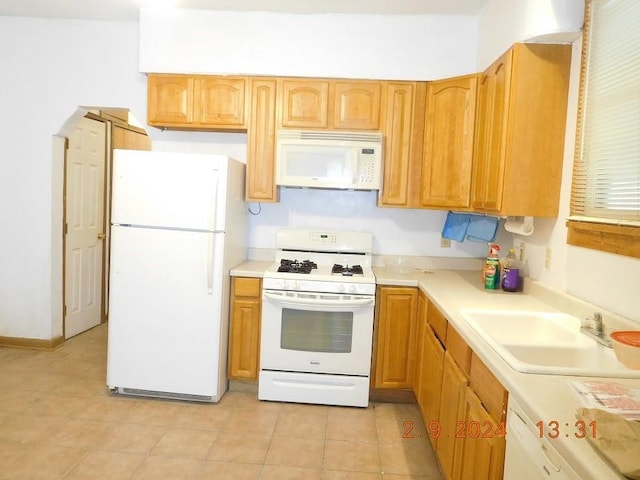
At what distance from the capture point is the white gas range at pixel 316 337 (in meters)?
2.89

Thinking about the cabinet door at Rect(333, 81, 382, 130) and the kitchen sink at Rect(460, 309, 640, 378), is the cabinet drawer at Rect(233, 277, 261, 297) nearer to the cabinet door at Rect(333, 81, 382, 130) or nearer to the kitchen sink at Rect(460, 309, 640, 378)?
the cabinet door at Rect(333, 81, 382, 130)

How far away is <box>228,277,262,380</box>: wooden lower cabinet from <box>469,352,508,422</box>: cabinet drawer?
5.38ft

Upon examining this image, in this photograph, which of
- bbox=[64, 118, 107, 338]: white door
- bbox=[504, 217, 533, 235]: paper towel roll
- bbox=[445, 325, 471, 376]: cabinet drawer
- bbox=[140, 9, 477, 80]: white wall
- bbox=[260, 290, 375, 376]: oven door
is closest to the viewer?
bbox=[445, 325, 471, 376]: cabinet drawer

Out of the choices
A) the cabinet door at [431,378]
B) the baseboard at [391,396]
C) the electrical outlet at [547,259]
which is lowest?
the baseboard at [391,396]

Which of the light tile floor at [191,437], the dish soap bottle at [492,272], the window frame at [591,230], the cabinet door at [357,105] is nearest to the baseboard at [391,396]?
the light tile floor at [191,437]

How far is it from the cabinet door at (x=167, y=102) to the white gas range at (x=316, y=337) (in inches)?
51.1

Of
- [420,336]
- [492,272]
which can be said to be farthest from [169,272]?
[492,272]

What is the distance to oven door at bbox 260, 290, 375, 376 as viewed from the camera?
294cm

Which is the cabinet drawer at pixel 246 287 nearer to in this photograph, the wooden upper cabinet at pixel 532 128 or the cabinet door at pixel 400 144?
the cabinet door at pixel 400 144

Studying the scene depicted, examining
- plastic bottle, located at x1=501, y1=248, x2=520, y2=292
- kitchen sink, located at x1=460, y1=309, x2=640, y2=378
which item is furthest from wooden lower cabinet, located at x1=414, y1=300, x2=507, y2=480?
plastic bottle, located at x1=501, y1=248, x2=520, y2=292

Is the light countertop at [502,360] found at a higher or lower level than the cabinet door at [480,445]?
higher

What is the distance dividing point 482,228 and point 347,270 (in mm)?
991

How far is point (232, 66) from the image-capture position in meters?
3.18

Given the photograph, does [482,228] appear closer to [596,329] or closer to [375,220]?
[375,220]
